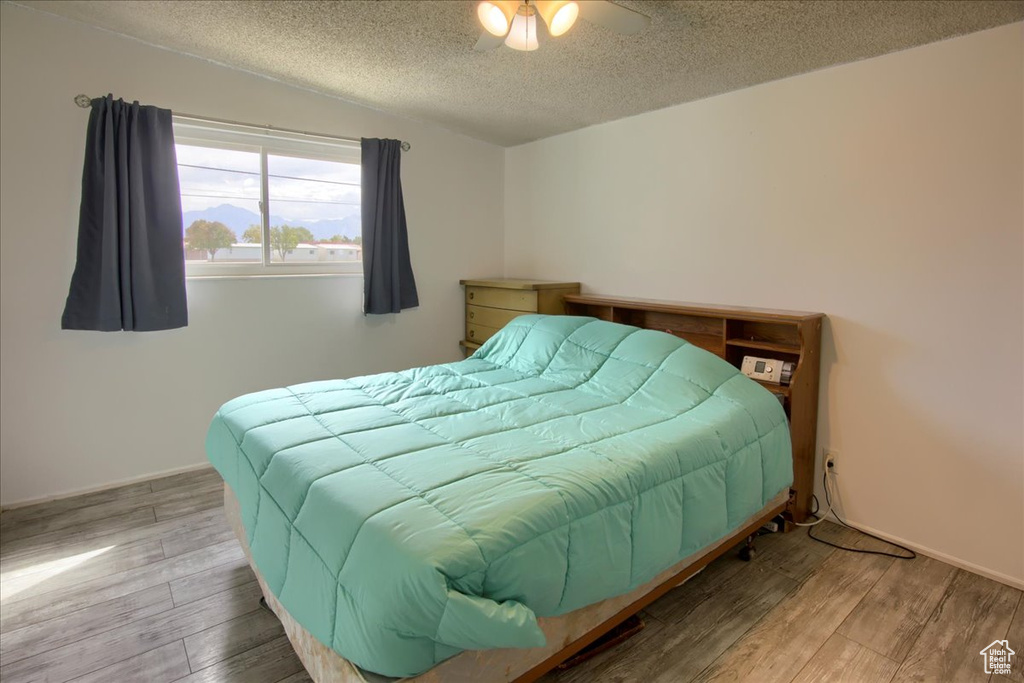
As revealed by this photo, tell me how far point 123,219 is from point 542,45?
2.28 meters

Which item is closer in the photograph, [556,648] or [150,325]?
[556,648]

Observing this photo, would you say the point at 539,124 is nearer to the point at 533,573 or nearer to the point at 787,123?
the point at 787,123

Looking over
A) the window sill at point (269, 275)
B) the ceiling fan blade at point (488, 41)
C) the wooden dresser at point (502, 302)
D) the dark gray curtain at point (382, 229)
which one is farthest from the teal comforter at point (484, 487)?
the ceiling fan blade at point (488, 41)

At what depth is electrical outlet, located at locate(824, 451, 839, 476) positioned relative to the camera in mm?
2624

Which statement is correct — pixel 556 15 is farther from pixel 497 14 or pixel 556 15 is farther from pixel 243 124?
pixel 243 124

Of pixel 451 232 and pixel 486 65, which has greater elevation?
pixel 486 65

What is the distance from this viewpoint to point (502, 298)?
3869 mm

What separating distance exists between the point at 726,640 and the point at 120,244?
129 inches

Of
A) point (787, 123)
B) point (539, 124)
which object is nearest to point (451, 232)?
point (539, 124)

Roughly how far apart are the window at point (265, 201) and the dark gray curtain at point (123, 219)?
0.15 m

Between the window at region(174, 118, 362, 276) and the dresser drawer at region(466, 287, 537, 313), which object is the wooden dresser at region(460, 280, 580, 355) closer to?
the dresser drawer at region(466, 287, 537, 313)

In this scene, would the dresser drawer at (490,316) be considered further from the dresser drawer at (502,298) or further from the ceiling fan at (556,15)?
the ceiling fan at (556,15)

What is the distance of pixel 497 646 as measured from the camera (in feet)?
3.94

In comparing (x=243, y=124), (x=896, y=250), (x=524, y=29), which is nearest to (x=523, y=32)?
(x=524, y=29)
